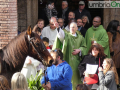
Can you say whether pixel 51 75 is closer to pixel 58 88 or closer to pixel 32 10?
pixel 58 88

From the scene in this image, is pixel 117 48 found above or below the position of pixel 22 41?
below

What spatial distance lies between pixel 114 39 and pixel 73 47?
198 cm

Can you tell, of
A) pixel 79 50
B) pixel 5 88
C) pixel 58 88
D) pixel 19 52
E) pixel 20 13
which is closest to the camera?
pixel 5 88

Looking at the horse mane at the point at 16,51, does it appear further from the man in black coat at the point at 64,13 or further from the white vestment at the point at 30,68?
the man in black coat at the point at 64,13

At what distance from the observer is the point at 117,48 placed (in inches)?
397

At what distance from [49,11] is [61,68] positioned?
393 centimetres

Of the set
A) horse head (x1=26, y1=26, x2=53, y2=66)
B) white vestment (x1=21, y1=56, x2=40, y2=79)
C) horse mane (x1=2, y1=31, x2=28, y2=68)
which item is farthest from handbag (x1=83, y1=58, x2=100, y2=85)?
horse mane (x1=2, y1=31, x2=28, y2=68)

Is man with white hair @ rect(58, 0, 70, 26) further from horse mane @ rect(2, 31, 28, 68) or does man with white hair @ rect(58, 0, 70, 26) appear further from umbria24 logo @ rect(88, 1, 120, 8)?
horse mane @ rect(2, 31, 28, 68)

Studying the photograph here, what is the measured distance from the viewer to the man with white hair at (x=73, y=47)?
8.31 m

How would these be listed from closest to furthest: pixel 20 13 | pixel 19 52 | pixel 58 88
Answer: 1. pixel 19 52
2. pixel 58 88
3. pixel 20 13

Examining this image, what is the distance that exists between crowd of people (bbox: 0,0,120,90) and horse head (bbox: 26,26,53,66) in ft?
1.03

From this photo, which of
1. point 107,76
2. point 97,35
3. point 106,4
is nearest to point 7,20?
point 97,35

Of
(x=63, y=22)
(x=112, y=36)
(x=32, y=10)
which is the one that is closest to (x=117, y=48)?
(x=112, y=36)

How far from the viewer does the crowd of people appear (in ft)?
21.7
